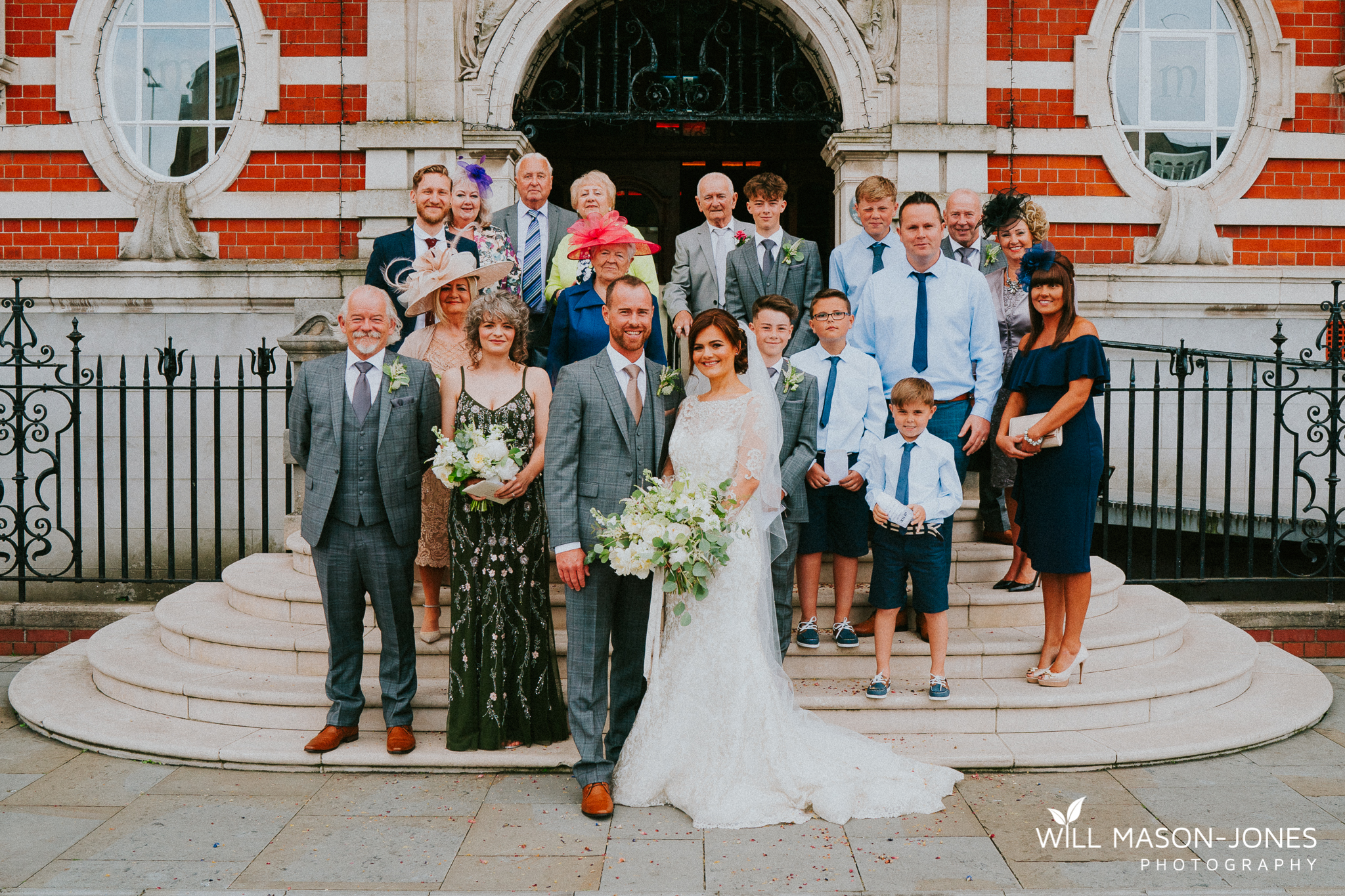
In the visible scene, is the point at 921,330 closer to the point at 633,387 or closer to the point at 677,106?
the point at 633,387

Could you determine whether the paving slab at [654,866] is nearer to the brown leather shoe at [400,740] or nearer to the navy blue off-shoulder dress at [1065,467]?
the brown leather shoe at [400,740]

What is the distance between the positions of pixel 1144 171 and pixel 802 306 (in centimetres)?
472

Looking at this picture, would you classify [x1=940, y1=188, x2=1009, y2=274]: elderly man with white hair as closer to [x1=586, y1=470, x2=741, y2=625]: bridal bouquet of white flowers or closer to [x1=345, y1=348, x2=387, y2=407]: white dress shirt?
[x1=586, y1=470, x2=741, y2=625]: bridal bouquet of white flowers

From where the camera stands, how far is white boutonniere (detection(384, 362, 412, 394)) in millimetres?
4777

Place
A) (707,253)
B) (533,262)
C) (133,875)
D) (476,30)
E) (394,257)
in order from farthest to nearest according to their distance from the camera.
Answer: (476,30) < (707,253) < (533,262) < (394,257) < (133,875)

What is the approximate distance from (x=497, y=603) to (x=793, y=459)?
157 cm

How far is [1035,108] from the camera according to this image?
9000mm

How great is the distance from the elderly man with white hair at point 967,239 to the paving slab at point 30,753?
5.50 metres

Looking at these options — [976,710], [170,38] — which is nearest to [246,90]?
[170,38]

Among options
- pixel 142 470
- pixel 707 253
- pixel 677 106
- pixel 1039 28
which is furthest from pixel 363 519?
pixel 1039 28

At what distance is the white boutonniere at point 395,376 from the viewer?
15.7 feet

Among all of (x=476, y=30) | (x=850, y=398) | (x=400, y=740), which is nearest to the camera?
(x=400, y=740)

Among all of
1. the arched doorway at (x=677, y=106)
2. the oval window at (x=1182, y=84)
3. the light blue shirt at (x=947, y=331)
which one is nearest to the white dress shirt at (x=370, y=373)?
the light blue shirt at (x=947, y=331)

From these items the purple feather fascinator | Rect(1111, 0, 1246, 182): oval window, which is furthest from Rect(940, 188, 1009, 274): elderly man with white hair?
Rect(1111, 0, 1246, 182): oval window
